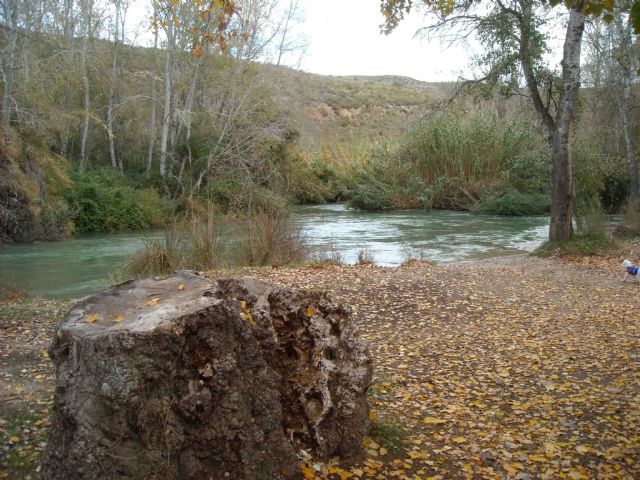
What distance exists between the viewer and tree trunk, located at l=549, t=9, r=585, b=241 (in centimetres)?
1254

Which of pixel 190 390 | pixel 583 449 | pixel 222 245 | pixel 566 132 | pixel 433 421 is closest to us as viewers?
pixel 190 390

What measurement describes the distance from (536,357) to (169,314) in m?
4.16

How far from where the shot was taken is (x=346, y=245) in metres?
18.1

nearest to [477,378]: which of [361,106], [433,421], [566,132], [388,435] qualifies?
[433,421]

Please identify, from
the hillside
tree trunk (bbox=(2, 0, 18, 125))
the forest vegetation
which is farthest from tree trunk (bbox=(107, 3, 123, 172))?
the hillside

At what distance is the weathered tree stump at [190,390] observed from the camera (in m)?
2.85

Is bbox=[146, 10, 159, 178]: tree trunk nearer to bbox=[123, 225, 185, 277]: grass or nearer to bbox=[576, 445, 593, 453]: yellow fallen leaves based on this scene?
bbox=[123, 225, 185, 277]: grass

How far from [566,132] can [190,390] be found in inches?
483

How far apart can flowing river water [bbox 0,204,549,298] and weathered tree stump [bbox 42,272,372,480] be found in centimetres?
825

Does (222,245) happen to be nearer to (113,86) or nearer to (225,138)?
(225,138)

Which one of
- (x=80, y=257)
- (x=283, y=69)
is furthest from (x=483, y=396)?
(x=283, y=69)

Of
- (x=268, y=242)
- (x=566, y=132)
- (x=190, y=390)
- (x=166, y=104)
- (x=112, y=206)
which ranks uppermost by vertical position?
(x=166, y=104)

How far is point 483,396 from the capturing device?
4.94 m

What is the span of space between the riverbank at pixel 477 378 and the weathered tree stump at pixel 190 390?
0.38 metres
